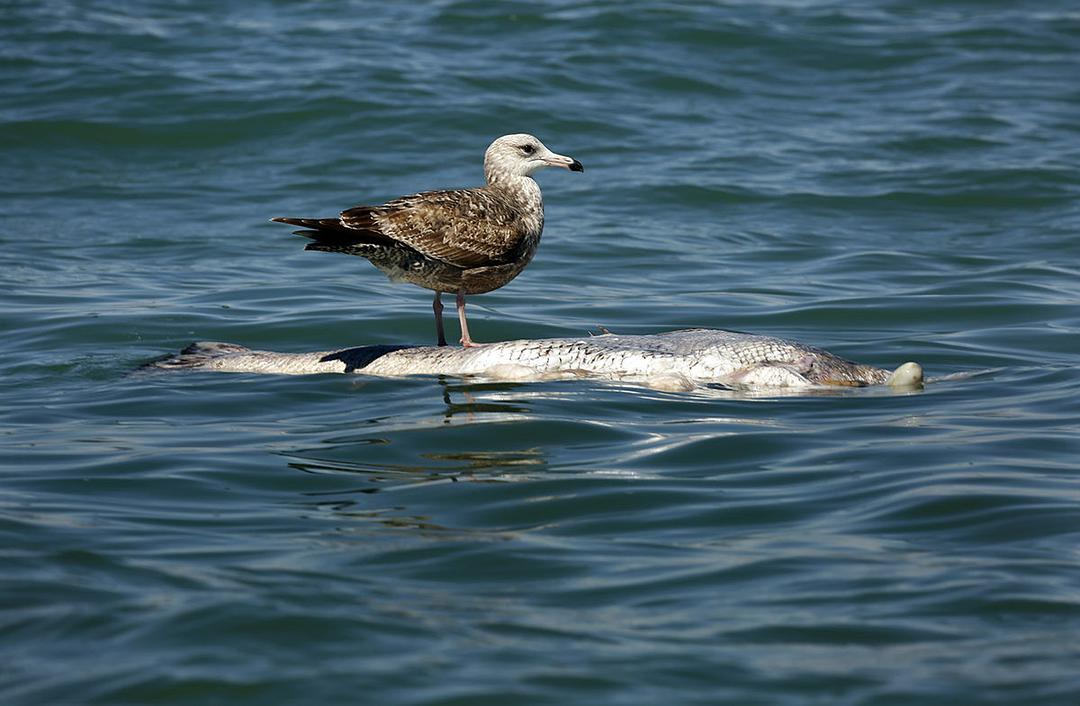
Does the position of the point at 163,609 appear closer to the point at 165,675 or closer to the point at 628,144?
the point at 165,675

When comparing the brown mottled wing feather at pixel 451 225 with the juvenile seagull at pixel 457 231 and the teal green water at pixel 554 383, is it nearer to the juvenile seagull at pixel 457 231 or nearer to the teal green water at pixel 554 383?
the juvenile seagull at pixel 457 231

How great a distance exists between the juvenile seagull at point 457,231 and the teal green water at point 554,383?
2.42ft

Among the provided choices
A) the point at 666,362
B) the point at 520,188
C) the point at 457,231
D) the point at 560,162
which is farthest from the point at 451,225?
the point at 666,362

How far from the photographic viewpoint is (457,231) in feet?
30.1

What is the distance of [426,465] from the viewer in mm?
7641

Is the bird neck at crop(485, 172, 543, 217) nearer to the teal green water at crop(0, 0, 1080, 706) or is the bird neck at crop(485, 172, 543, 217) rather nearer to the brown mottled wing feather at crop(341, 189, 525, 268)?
the brown mottled wing feather at crop(341, 189, 525, 268)

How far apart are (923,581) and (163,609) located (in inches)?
114

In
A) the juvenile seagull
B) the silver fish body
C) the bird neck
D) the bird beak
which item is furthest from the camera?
the bird beak

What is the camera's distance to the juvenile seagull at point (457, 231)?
895cm

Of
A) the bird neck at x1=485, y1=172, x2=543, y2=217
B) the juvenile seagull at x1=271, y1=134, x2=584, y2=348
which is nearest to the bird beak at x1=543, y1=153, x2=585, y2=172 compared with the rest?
the juvenile seagull at x1=271, y1=134, x2=584, y2=348

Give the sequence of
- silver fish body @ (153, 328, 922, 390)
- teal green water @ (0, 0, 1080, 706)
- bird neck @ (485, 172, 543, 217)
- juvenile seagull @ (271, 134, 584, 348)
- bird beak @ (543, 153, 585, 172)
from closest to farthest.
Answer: teal green water @ (0, 0, 1080, 706)
juvenile seagull @ (271, 134, 584, 348)
silver fish body @ (153, 328, 922, 390)
bird neck @ (485, 172, 543, 217)
bird beak @ (543, 153, 585, 172)

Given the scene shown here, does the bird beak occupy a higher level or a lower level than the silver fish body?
higher

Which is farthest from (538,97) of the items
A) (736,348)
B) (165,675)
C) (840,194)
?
(165,675)

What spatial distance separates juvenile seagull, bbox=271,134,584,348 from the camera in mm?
8945
